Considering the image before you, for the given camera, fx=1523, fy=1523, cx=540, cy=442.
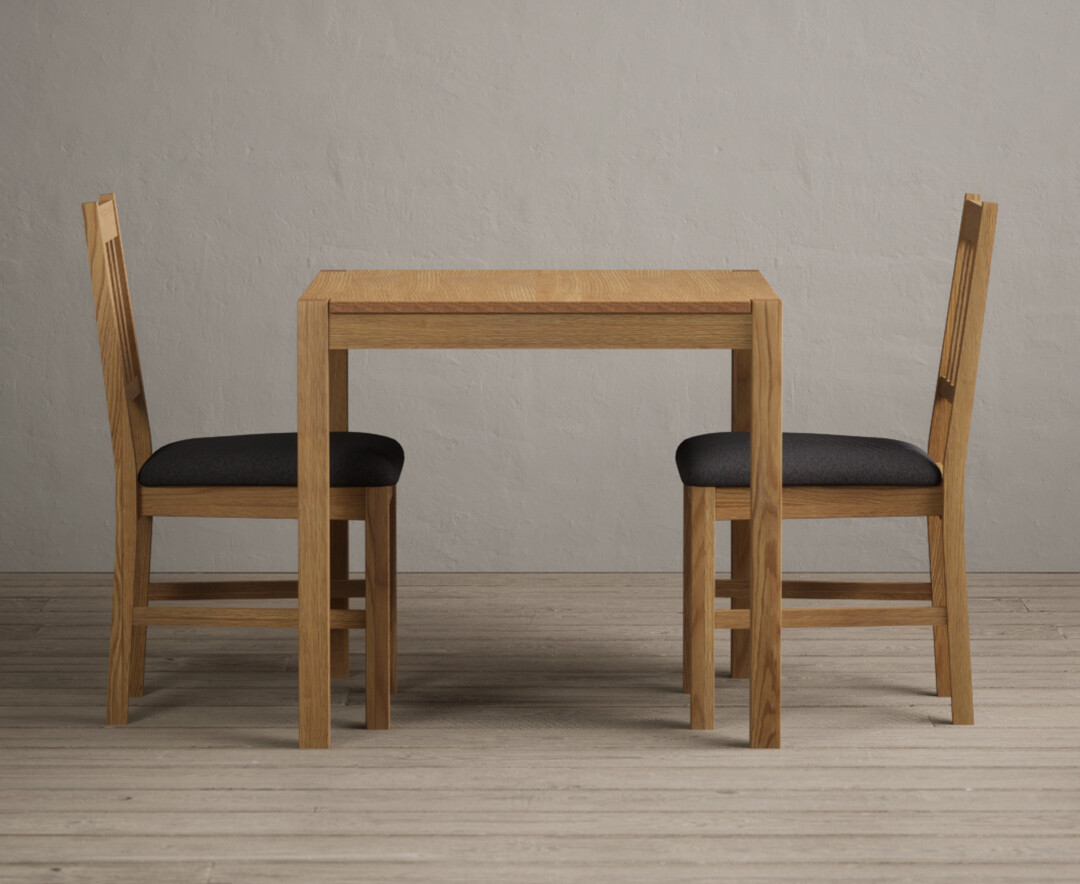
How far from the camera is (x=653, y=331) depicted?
2613 mm

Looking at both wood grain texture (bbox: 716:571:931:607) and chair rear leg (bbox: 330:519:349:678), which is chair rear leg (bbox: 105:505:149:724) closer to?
chair rear leg (bbox: 330:519:349:678)

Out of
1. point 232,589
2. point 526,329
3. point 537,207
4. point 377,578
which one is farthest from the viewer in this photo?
point 537,207

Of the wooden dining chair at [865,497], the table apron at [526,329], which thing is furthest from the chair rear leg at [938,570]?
the table apron at [526,329]

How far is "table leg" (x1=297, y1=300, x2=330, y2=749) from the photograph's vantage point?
2594 millimetres

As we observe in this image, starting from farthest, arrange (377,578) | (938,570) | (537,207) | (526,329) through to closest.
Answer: (537,207) < (938,570) < (377,578) < (526,329)

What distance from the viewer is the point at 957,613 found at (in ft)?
9.11

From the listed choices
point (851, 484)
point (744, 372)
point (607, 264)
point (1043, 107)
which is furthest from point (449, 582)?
point (1043, 107)

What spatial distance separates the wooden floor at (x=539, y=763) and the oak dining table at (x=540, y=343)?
18cm

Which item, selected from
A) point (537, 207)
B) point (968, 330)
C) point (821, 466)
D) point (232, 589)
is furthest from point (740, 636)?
point (537, 207)

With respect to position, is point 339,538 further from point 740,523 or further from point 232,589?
point 740,523

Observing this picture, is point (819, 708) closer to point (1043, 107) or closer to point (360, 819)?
point (360, 819)

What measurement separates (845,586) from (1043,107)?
1.58m

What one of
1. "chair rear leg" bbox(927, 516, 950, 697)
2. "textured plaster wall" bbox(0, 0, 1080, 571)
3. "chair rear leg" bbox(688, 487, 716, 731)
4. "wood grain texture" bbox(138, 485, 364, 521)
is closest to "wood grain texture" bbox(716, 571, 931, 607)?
"chair rear leg" bbox(927, 516, 950, 697)

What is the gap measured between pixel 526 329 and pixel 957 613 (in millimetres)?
947
